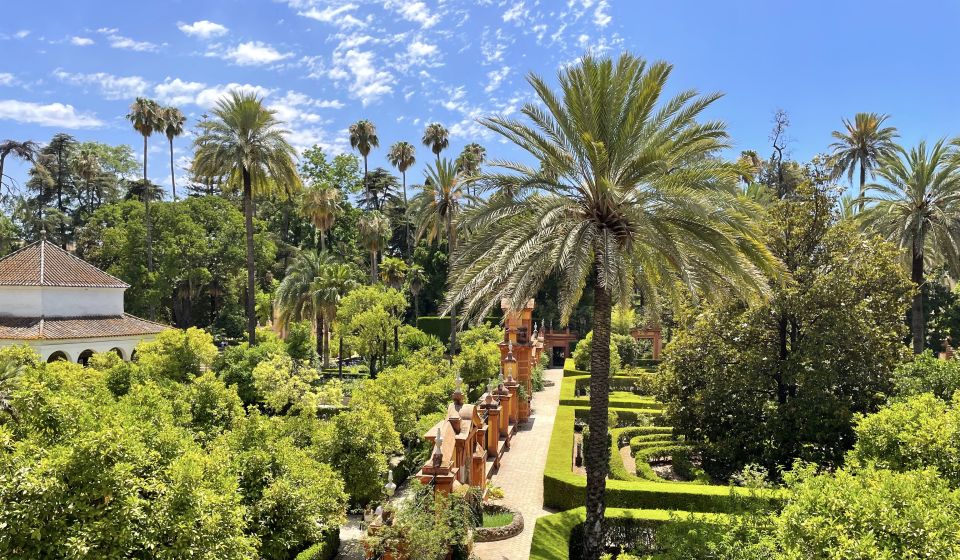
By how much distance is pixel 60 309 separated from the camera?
29.3 metres

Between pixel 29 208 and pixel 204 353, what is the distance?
45126 mm

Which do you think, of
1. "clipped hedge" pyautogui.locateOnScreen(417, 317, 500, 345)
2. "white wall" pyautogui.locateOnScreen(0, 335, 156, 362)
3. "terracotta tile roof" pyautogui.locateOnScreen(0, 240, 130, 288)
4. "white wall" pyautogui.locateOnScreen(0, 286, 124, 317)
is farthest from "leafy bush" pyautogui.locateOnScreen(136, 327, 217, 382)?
"clipped hedge" pyautogui.locateOnScreen(417, 317, 500, 345)

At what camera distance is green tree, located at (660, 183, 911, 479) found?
15391 millimetres

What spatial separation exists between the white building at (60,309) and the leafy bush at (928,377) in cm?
3310

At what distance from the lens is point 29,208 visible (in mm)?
56594

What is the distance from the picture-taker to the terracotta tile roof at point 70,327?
2666 centimetres

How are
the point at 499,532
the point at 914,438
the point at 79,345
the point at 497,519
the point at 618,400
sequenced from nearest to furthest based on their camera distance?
1. the point at 914,438
2. the point at 499,532
3. the point at 497,519
4. the point at 79,345
5. the point at 618,400

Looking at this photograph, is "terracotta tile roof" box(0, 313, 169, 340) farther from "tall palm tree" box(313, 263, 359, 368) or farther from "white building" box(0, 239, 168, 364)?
"tall palm tree" box(313, 263, 359, 368)

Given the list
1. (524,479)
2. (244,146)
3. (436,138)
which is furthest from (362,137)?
(524,479)

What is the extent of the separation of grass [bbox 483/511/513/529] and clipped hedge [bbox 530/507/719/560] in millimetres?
2196

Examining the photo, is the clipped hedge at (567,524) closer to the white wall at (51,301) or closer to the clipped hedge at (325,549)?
the clipped hedge at (325,549)

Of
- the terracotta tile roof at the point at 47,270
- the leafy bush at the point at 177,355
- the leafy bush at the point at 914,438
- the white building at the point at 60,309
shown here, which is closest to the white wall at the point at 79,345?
the white building at the point at 60,309

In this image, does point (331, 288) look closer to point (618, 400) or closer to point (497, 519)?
point (618, 400)

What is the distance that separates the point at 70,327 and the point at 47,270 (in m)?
3.29
